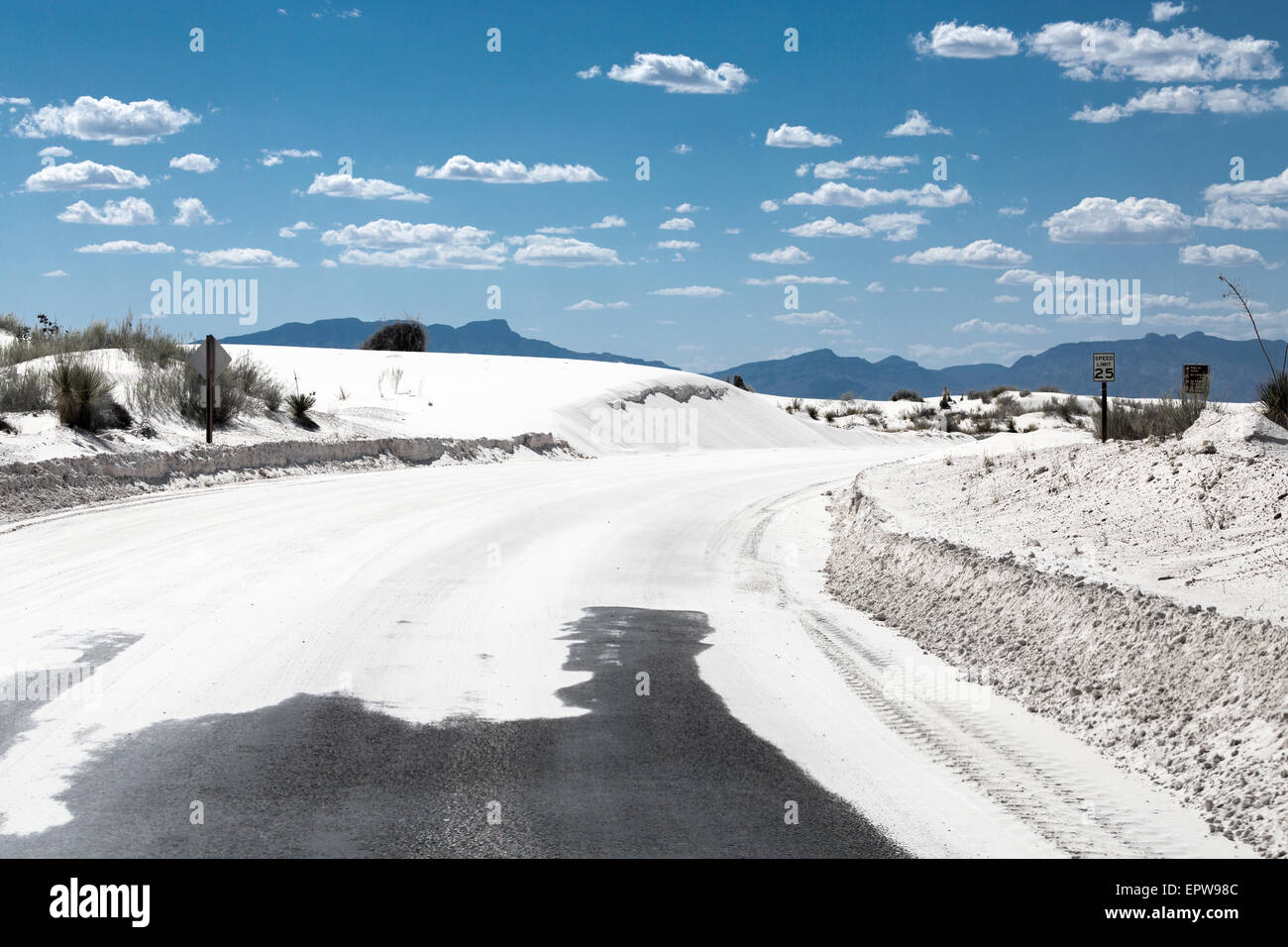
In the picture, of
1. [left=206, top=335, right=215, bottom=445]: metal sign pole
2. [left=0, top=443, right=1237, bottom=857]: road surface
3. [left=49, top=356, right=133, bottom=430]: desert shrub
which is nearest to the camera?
[left=0, top=443, right=1237, bottom=857]: road surface

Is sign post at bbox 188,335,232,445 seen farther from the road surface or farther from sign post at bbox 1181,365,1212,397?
sign post at bbox 1181,365,1212,397

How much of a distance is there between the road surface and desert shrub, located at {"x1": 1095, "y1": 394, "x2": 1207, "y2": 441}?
6.94 meters

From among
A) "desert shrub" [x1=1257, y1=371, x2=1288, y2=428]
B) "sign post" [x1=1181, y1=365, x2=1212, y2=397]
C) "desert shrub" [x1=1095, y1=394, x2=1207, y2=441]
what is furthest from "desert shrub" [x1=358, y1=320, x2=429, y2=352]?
"desert shrub" [x1=1257, y1=371, x2=1288, y2=428]

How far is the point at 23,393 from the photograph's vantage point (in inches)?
872

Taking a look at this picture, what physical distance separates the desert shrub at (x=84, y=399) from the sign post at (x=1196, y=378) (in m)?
19.4

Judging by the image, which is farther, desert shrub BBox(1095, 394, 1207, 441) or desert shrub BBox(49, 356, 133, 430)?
desert shrub BBox(49, 356, 133, 430)

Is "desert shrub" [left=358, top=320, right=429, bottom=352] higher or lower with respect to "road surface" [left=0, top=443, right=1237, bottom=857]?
higher

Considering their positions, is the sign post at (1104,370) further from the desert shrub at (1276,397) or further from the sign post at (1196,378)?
the desert shrub at (1276,397)

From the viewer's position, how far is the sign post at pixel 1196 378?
17.4 m

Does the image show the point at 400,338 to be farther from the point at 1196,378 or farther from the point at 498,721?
the point at 498,721

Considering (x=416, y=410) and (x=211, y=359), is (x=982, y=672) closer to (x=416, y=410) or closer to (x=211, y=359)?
(x=211, y=359)

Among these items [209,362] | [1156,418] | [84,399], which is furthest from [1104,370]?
[84,399]

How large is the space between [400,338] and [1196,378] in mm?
63783

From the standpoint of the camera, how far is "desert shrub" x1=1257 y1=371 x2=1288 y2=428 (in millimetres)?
15227
